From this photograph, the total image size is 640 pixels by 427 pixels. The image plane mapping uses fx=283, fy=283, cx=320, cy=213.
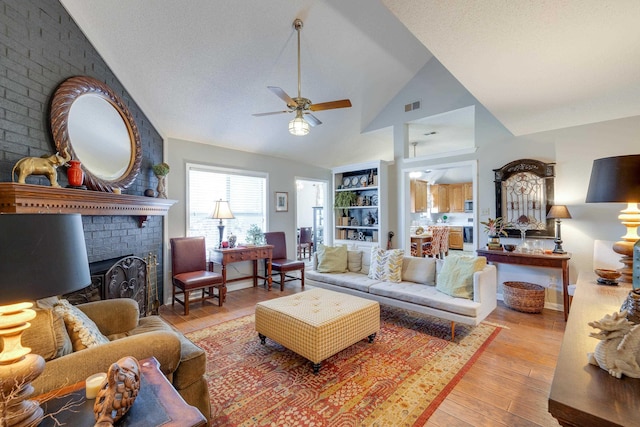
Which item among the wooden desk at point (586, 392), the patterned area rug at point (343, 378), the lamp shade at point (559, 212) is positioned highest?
the lamp shade at point (559, 212)

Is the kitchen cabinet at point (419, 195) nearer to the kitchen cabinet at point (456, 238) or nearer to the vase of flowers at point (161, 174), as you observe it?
the kitchen cabinet at point (456, 238)

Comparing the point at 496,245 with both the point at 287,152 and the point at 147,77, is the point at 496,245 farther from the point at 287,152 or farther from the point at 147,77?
the point at 147,77

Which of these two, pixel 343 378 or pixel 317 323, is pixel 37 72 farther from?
pixel 343 378

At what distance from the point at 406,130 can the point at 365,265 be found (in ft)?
8.82

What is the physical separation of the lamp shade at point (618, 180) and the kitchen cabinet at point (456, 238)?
295 inches

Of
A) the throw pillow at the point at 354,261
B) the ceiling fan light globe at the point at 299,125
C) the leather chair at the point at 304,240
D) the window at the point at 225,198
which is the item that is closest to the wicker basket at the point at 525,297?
the throw pillow at the point at 354,261

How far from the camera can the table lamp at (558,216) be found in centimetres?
343

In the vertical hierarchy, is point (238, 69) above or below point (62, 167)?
above

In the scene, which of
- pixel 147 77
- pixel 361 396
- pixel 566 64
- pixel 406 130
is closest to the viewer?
pixel 361 396

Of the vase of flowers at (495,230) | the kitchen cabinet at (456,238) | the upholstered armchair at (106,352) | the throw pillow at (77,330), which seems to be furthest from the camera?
the kitchen cabinet at (456,238)

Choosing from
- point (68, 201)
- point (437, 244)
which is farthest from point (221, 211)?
point (437, 244)

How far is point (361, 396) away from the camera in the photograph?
2.03 m

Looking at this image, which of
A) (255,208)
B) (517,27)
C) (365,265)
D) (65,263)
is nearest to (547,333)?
(365,265)

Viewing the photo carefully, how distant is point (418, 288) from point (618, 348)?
2.48 meters
